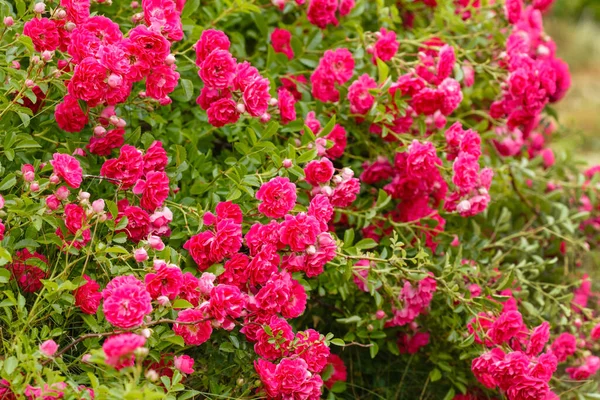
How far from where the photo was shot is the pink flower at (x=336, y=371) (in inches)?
97.0

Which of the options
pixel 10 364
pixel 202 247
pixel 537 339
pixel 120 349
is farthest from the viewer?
pixel 537 339

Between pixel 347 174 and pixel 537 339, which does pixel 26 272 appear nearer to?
pixel 347 174

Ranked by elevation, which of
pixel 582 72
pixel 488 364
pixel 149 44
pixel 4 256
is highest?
pixel 149 44

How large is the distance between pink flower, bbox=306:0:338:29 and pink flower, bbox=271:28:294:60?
116mm

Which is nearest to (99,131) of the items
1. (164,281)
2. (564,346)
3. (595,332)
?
(164,281)

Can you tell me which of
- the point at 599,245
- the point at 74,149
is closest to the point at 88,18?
the point at 74,149

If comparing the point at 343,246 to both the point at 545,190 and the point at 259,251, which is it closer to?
the point at 259,251

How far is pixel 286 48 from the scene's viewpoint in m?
2.81

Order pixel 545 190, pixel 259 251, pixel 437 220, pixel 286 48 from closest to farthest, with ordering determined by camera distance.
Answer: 1. pixel 259 251
2. pixel 437 220
3. pixel 286 48
4. pixel 545 190

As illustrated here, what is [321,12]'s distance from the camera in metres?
2.66

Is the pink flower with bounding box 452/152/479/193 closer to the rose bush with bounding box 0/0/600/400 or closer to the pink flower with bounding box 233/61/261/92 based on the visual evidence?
the rose bush with bounding box 0/0/600/400

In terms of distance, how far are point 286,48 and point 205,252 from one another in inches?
42.0

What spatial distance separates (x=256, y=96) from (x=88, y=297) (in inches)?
27.3

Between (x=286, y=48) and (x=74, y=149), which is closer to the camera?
(x=74, y=149)
